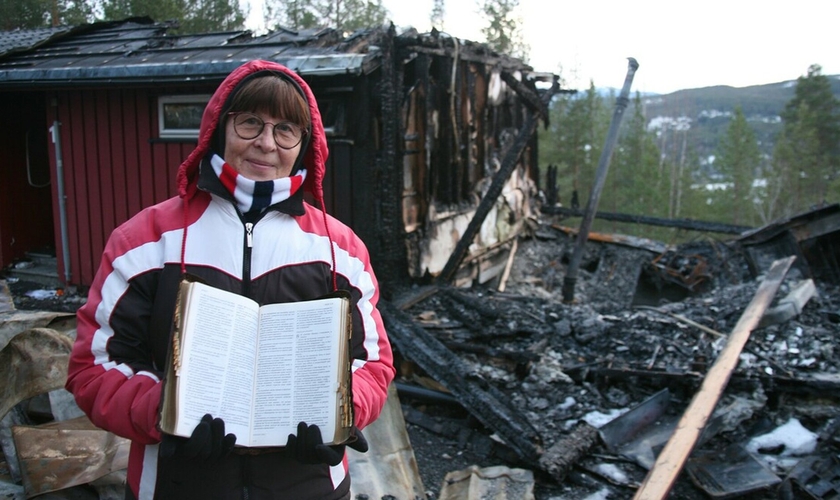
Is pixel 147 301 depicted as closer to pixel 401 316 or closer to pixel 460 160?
pixel 401 316

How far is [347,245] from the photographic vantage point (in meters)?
2.01

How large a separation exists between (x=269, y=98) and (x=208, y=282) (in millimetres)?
569

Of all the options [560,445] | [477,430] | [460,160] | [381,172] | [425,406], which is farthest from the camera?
[460,160]

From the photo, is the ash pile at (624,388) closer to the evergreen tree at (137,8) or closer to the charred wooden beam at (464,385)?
the charred wooden beam at (464,385)

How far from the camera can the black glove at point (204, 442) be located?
153 cm

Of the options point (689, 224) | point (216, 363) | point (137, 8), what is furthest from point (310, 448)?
point (137, 8)

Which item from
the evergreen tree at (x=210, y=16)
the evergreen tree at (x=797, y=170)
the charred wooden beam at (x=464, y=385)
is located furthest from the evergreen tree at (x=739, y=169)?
the charred wooden beam at (x=464, y=385)

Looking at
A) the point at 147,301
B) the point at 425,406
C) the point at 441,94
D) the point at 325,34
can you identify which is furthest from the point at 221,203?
the point at 441,94

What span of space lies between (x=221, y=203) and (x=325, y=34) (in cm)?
630

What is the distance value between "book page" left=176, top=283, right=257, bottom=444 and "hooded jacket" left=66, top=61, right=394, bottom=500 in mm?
106

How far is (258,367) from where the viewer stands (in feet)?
5.59

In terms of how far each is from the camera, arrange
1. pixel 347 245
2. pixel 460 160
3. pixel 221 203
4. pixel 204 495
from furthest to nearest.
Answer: pixel 460 160 → pixel 347 245 → pixel 221 203 → pixel 204 495

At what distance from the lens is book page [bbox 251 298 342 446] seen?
5.43 ft

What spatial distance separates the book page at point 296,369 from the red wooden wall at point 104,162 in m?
6.90
